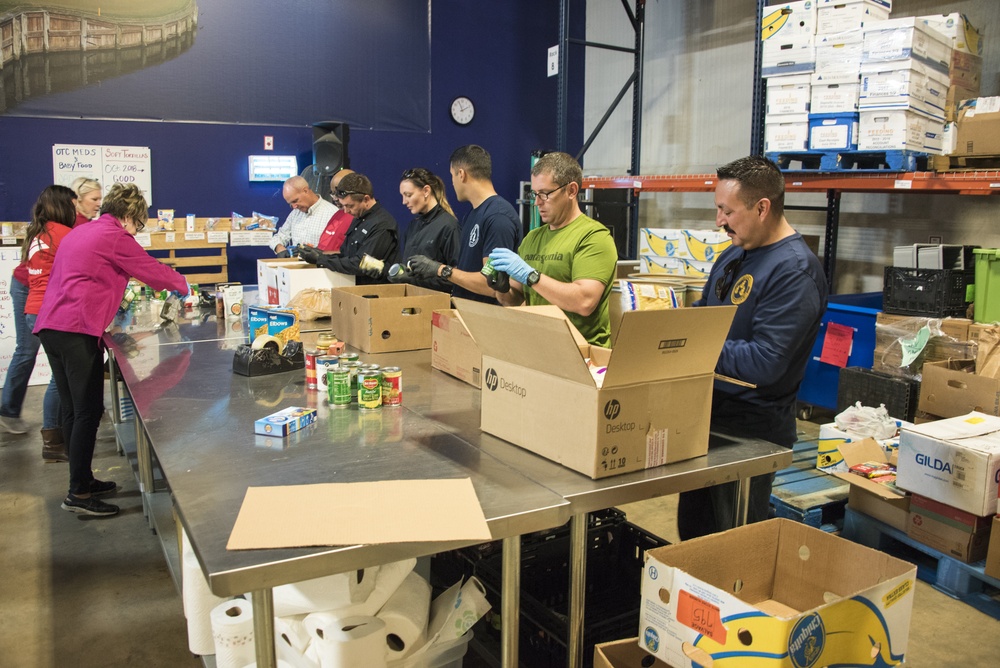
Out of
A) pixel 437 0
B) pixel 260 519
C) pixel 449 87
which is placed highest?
pixel 437 0

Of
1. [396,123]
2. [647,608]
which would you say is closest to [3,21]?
[396,123]

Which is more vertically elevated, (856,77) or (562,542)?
(856,77)

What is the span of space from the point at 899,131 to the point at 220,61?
5.50 metres

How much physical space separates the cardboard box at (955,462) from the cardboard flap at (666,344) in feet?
5.50

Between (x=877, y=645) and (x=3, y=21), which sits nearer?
(x=877, y=645)

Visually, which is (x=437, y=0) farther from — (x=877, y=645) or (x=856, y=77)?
(x=877, y=645)

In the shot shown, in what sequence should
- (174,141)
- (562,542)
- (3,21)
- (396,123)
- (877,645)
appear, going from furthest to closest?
(396,123), (174,141), (3,21), (562,542), (877,645)

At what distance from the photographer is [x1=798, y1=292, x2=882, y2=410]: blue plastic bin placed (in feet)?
15.9

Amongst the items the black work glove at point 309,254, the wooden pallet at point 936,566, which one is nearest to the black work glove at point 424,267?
the black work glove at point 309,254

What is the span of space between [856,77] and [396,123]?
4.56m

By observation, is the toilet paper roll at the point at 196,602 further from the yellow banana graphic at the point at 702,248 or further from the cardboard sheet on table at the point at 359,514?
the yellow banana graphic at the point at 702,248

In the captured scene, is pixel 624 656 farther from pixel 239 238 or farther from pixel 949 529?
pixel 239 238

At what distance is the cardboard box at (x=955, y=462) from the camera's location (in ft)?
9.66

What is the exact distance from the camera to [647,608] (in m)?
1.64
